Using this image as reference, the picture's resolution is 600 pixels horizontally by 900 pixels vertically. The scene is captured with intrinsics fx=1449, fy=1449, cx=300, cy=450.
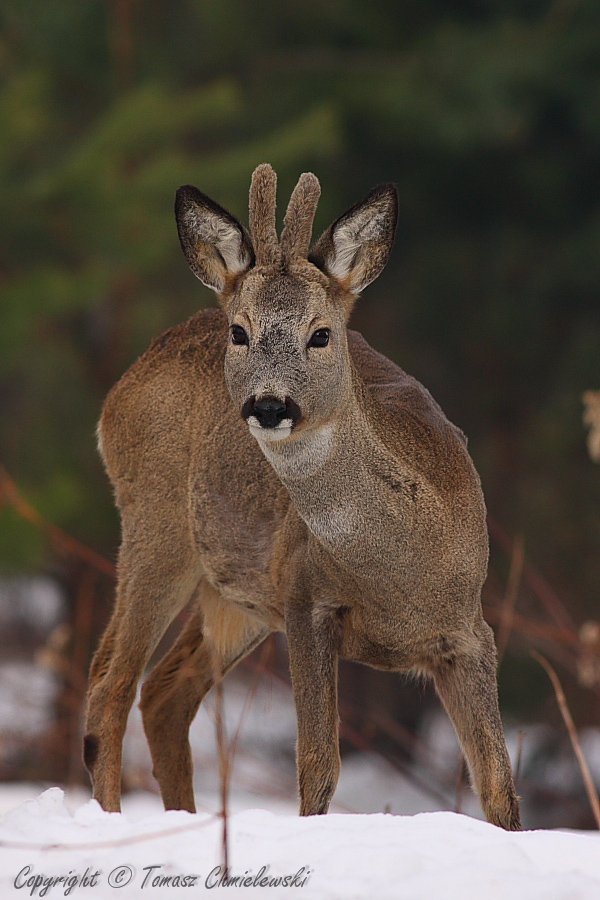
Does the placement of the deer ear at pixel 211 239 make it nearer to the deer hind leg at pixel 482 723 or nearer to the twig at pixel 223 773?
the deer hind leg at pixel 482 723

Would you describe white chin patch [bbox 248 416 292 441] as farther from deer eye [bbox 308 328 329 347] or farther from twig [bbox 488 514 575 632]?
twig [bbox 488 514 575 632]

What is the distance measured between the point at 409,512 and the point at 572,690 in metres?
9.13

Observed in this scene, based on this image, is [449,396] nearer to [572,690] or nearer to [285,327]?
[572,690]

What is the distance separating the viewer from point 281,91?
54.2ft

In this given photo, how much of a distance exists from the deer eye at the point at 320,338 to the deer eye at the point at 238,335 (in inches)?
9.0

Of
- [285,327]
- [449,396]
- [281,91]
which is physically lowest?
[449,396]

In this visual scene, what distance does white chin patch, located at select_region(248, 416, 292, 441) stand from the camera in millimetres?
4582

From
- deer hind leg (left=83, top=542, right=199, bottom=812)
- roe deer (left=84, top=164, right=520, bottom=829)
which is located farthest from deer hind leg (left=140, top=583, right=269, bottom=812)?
roe deer (left=84, top=164, right=520, bottom=829)

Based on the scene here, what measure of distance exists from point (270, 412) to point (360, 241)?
0.92m

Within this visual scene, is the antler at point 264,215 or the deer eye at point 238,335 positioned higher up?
the antler at point 264,215

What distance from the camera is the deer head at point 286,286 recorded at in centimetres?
468

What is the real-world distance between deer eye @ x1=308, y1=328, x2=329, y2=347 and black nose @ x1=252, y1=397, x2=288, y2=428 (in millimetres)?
327

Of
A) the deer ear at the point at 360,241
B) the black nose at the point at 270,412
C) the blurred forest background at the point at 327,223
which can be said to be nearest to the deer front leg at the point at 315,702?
the black nose at the point at 270,412

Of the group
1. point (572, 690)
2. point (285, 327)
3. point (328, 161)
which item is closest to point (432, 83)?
point (328, 161)
